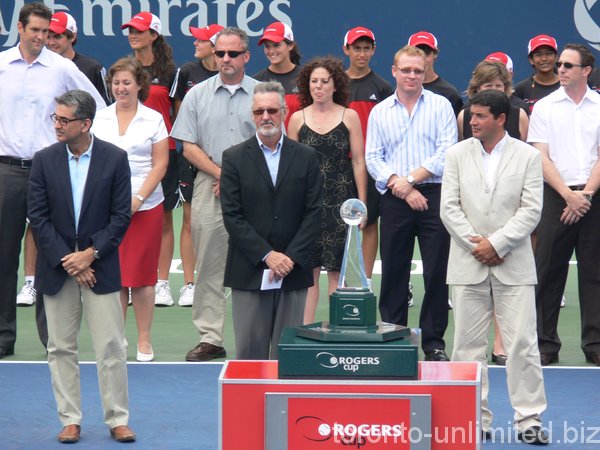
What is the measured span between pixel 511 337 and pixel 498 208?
0.75 m

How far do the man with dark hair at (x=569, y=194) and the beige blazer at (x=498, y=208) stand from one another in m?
1.77

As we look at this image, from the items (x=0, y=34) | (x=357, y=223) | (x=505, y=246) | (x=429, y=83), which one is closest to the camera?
(x=357, y=223)

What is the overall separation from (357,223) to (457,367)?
790 millimetres

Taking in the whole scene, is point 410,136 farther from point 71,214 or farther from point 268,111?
point 71,214

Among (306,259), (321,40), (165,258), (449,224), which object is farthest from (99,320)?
(321,40)

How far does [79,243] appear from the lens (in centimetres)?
752

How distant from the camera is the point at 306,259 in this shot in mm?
7410

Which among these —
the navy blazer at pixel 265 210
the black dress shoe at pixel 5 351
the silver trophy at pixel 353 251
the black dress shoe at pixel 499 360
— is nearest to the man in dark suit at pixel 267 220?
the navy blazer at pixel 265 210

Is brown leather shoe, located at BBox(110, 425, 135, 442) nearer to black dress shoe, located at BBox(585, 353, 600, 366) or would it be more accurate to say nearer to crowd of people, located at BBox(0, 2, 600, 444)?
crowd of people, located at BBox(0, 2, 600, 444)

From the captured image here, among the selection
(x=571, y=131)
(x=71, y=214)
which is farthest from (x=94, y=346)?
(x=571, y=131)

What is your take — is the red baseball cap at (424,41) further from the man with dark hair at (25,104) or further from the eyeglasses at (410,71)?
the man with dark hair at (25,104)

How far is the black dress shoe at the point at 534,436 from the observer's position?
7.42 metres

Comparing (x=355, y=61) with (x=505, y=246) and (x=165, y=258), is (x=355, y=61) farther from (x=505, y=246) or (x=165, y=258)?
(x=505, y=246)

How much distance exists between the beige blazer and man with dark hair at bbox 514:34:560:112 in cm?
381
